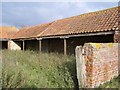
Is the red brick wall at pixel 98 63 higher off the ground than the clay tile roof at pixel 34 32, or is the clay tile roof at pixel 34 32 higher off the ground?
the clay tile roof at pixel 34 32

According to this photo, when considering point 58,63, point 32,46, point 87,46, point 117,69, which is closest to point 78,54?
point 87,46

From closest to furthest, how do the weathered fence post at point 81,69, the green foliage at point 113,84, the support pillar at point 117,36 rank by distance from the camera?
the weathered fence post at point 81,69 < the green foliage at point 113,84 < the support pillar at point 117,36

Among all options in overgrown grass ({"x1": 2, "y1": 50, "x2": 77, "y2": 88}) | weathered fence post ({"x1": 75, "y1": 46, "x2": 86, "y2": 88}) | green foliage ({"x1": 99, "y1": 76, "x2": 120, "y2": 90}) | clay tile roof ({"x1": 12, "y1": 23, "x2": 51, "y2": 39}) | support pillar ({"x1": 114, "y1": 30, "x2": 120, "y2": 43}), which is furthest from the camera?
clay tile roof ({"x1": 12, "y1": 23, "x2": 51, "y2": 39})

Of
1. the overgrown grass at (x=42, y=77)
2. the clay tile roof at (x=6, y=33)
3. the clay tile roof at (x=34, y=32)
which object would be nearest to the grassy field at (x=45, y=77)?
the overgrown grass at (x=42, y=77)

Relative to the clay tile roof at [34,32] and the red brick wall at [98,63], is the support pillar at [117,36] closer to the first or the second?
the red brick wall at [98,63]

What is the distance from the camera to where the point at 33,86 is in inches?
299

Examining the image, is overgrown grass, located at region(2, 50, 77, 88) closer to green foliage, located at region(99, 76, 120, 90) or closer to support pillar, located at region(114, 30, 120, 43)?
green foliage, located at region(99, 76, 120, 90)

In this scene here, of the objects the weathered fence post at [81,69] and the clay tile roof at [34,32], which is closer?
the weathered fence post at [81,69]

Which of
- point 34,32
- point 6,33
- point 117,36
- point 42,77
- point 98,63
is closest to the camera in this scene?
point 98,63

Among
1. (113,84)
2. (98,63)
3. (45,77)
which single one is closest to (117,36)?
(113,84)

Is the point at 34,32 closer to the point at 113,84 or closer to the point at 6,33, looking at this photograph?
the point at 6,33

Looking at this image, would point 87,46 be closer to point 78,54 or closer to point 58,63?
point 78,54

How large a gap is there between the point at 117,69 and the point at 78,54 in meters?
2.60

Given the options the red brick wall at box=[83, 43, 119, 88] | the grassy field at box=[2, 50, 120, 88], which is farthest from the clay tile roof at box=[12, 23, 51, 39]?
the red brick wall at box=[83, 43, 119, 88]
